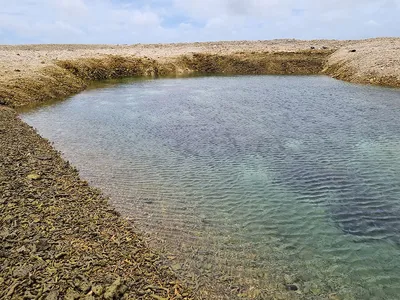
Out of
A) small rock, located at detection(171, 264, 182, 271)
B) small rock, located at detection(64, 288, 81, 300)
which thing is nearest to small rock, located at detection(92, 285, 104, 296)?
small rock, located at detection(64, 288, 81, 300)

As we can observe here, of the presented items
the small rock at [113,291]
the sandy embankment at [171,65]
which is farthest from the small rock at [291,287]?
the sandy embankment at [171,65]

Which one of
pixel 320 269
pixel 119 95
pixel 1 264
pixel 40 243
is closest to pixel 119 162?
pixel 40 243

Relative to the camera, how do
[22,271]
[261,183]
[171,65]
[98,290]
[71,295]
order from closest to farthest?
[71,295]
[98,290]
[22,271]
[261,183]
[171,65]

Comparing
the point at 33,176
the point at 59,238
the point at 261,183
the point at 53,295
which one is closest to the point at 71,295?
the point at 53,295

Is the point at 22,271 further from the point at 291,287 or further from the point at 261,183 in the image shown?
the point at 261,183

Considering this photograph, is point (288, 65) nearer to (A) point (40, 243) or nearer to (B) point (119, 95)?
(B) point (119, 95)

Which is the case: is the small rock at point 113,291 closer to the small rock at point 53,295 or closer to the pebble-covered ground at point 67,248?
the pebble-covered ground at point 67,248
